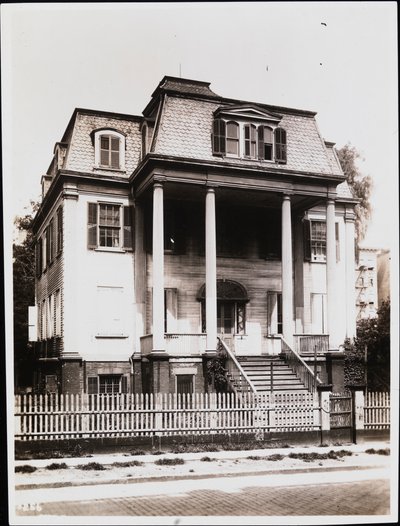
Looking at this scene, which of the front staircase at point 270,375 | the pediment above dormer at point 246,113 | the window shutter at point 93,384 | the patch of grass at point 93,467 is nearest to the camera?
the patch of grass at point 93,467

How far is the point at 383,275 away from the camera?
15445 mm

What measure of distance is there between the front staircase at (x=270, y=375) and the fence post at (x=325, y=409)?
153 centimetres

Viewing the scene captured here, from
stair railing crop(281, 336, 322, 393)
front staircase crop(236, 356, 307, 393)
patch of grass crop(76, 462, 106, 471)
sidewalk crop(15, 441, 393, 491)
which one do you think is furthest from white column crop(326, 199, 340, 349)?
patch of grass crop(76, 462, 106, 471)

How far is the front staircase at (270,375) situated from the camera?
19.7 meters

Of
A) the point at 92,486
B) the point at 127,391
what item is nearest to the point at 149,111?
the point at 127,391

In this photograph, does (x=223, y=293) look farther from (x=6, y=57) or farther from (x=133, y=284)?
(x=6, y=57)

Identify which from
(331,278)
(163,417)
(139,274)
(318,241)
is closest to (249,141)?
(318,241)

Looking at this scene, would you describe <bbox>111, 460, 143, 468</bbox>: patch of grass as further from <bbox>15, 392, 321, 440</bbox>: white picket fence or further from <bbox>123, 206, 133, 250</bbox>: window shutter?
<bbox>123, 206, 133, 250</bbox>: window shutter

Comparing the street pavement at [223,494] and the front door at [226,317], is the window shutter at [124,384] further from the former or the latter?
the street pavement at [223,494]

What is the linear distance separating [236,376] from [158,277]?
12.9ft

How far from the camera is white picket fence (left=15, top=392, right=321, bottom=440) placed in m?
16.0

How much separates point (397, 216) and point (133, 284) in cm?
1133

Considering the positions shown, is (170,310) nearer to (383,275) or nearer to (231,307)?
(231,307)

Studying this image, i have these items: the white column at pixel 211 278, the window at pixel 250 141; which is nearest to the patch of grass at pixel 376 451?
the white column at pixel 211 278
